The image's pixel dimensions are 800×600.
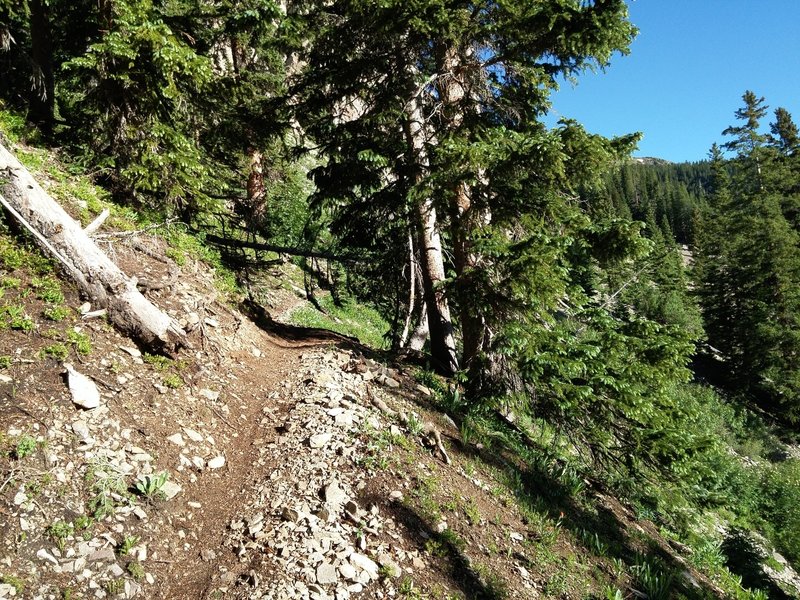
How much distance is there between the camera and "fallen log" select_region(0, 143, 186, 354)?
522 centimetres

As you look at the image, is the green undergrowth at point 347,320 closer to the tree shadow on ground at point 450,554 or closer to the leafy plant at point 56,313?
the leafy plant at point 56,313

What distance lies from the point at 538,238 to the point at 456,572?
402 cm

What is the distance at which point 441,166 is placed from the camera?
23.0 ft

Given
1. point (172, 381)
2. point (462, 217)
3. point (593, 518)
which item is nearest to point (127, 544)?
point (172, 381)

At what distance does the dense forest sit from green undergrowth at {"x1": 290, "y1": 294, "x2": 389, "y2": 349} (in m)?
2.51

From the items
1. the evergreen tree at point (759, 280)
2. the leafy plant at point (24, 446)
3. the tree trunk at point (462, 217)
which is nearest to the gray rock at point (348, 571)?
the leafy plant at point (24, 446)

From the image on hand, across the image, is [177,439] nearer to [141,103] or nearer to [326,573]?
[326,573]

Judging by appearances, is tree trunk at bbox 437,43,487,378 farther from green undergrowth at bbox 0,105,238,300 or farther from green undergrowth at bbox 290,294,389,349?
green undergrowth at bbox 0,105,238,300

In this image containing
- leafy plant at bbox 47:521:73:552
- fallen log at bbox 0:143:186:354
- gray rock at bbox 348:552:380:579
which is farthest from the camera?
fallen log at bbox 0:143:186:354

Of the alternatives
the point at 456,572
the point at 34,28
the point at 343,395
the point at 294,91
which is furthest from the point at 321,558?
the point at 34,28

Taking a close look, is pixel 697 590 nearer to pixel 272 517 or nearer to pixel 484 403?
pixel 484 403

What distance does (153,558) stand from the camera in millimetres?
3572

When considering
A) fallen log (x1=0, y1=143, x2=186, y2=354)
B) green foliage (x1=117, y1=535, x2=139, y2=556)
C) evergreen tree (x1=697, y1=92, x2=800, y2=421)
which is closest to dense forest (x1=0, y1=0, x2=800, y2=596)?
fallen log (x1=0, y1=143, x2=186, y2=354)

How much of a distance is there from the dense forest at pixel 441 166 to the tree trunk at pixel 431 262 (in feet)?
0.13
